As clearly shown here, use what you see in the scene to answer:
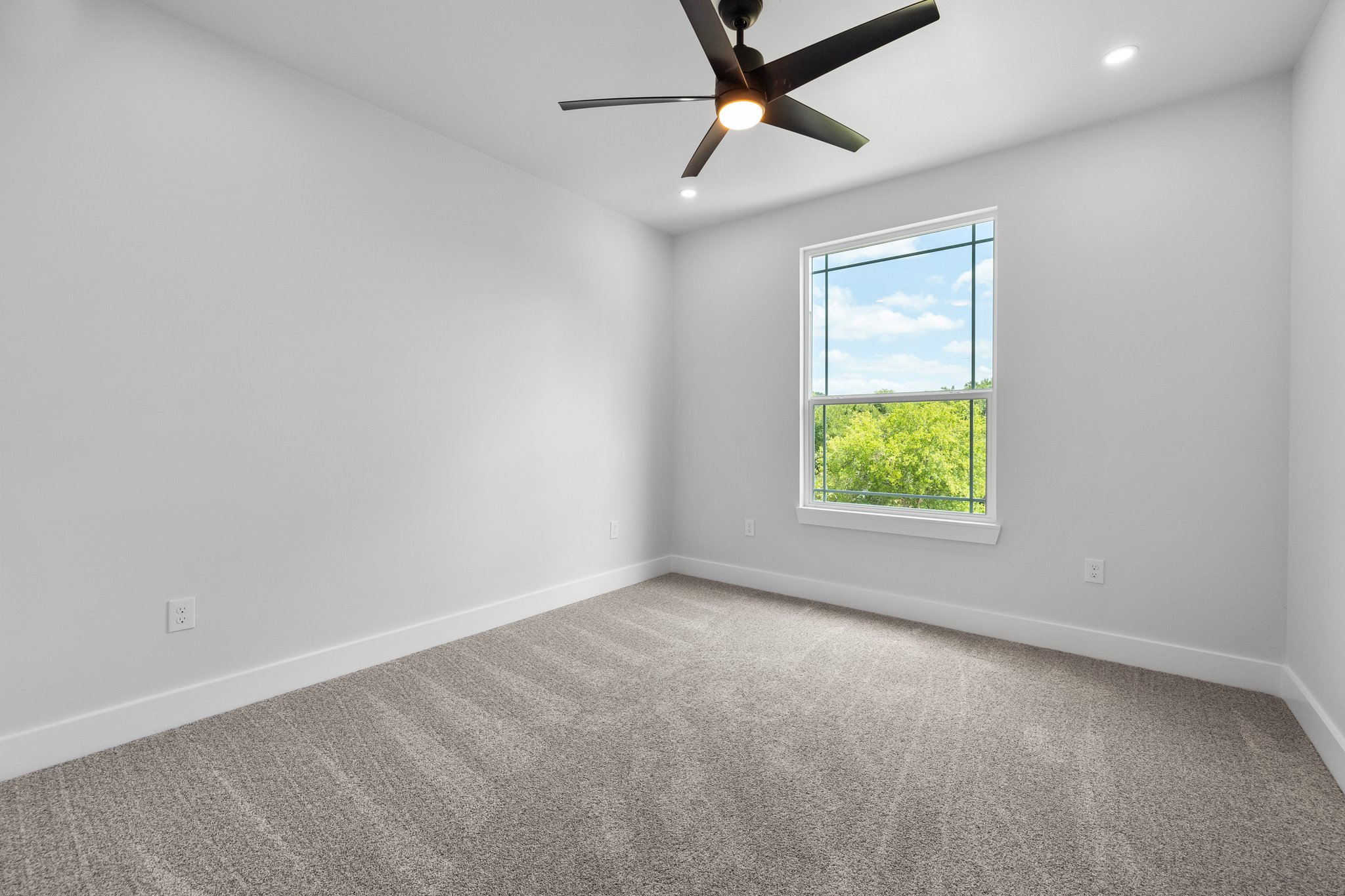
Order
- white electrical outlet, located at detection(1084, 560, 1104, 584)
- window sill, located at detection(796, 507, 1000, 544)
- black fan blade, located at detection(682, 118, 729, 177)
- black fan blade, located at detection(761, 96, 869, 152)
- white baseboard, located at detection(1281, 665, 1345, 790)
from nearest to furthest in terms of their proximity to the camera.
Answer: white baseboard, located at detection(1281, 665, 1345, 790) < black fan blade, located at detection(761, 96, 869, 152) < black fan blade, located at detection(682, 118, 729, 177) < white electrical outlet, located at detection(1084, 560, 1104, 584) < window sill, located at detection(796, 507, 1000, 544)

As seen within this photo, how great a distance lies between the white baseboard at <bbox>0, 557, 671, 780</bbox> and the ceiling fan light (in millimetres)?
2534

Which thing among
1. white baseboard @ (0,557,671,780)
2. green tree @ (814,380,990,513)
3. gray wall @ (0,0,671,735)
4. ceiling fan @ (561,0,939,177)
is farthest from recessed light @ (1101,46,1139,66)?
white baseboard @ (0,557,671,780)

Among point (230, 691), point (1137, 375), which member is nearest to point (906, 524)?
point (1137, 375)

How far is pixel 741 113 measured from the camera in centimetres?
186

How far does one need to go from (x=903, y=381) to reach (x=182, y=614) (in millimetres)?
3479

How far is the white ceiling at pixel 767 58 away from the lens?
6.64 ft

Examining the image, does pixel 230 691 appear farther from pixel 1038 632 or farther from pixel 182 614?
pixel 1038 632

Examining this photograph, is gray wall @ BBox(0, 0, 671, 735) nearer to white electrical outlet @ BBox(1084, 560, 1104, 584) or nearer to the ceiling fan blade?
the ceiling fan blade

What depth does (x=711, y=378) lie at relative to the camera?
163 inches

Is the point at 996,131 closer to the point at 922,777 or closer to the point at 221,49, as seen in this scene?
the point at 922,777

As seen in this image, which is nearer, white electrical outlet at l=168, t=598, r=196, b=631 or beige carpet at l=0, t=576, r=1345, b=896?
beige carpet at l=0, t=576, r=1345, b=896

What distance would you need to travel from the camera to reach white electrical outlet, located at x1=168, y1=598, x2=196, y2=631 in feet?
6.86

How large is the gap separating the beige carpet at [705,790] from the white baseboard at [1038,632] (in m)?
0.10

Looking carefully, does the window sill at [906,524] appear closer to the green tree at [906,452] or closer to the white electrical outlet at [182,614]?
the green tree at [906,452]
